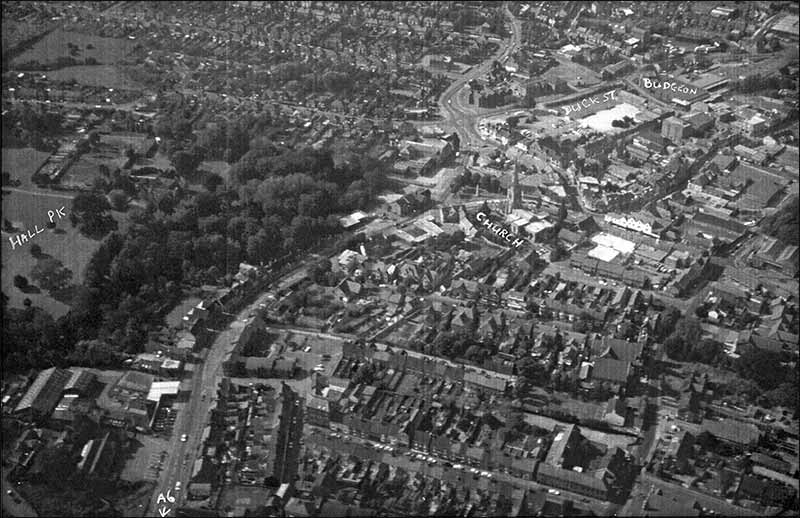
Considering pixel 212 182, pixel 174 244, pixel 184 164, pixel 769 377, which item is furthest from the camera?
pixel 184 164

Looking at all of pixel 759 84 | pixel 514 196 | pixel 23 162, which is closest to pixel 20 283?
pixel 23 162

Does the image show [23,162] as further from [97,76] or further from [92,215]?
[97,76]

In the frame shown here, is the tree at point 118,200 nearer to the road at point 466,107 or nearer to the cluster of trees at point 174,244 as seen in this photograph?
the cluster of trees at point 174,244

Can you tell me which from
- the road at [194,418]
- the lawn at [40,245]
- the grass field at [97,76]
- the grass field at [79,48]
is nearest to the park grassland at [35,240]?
the lawn at [40,245]

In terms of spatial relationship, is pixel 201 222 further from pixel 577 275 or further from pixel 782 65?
pixel 782 65

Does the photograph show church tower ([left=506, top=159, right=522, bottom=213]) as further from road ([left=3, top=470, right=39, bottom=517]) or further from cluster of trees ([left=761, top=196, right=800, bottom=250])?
road ([left=3, top=470, right=39, bottom=517])

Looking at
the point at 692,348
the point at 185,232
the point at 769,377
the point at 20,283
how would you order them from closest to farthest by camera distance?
the point at 769,377 < the point at 692,348 < the point at 20,283 < the point at 185,232

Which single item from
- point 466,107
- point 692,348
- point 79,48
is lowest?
point 79,48

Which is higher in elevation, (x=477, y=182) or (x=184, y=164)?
(x=477, y=182)
